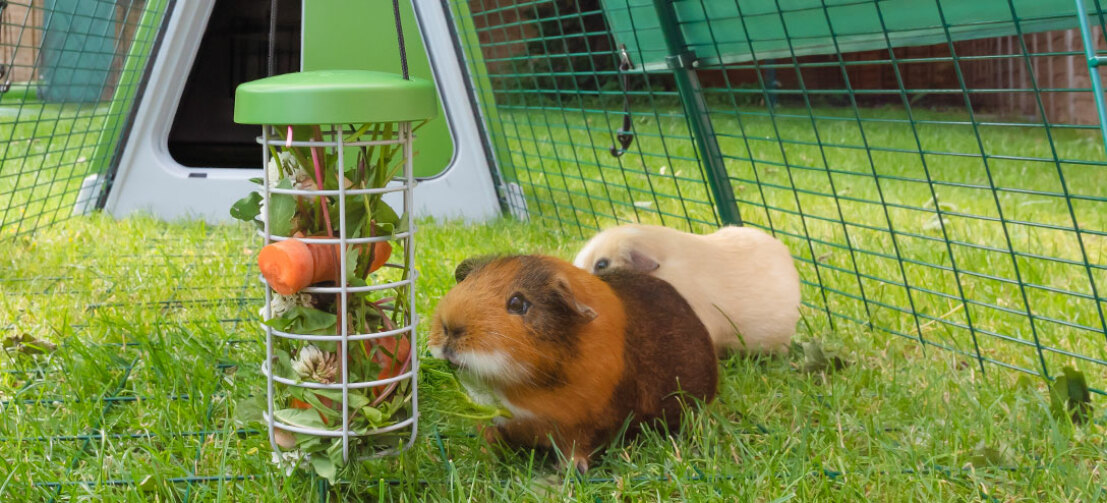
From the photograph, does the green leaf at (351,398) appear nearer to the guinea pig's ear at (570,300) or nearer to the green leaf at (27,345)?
the guinea pig's ear at (570,300)

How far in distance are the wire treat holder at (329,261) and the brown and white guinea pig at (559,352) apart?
0.30ft

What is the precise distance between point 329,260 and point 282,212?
8 centimetres

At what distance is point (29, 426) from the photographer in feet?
4.81

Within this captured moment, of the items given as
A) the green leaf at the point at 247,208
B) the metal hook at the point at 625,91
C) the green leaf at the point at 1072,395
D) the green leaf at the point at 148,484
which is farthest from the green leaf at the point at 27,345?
the green leaf at the point at 1072,395

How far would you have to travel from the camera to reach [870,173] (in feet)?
12.1

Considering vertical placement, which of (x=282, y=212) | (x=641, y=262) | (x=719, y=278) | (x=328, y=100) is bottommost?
(x=719, y=278)

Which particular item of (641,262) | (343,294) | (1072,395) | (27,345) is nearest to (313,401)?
(343,294)

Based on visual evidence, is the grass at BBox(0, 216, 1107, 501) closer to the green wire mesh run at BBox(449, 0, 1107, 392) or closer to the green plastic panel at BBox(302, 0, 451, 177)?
the green wire mesh run at BBox(449, 0, 1107, 392)

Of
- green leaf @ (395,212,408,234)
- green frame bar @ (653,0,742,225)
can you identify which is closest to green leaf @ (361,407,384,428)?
green leaf @ (395,212,408,234)

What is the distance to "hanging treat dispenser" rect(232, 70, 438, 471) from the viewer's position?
1070mm

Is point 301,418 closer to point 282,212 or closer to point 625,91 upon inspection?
point 282,212

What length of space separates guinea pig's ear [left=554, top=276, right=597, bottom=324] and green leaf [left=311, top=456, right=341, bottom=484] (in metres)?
0.36

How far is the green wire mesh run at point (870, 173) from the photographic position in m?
1.76

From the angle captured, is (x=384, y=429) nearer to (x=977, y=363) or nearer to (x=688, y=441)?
(x=688, y=441)
